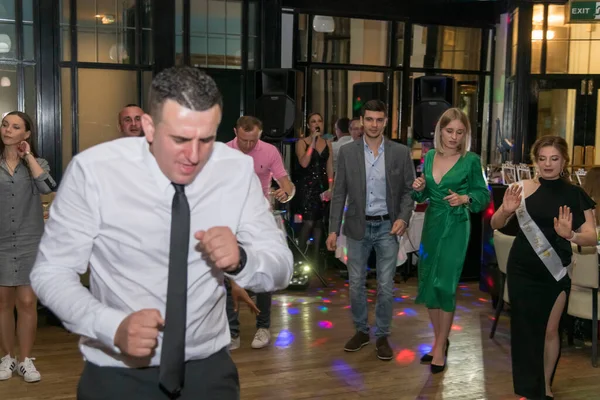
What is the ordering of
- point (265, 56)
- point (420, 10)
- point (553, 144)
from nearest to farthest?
point (553, 144), point (265, 56), point (420, 10)

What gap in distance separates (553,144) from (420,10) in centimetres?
674

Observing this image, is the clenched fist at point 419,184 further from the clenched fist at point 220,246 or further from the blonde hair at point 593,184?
the clenched fist at point 220,246

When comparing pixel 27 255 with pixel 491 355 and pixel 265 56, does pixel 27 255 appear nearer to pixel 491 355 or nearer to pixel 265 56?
pixel 491 355

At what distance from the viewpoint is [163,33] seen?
8.76 metres

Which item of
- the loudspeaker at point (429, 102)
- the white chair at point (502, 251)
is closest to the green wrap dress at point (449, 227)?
the white chair at point (502, 251)

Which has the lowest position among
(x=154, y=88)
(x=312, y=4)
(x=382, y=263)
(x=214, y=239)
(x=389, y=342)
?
(x=389, y=342)

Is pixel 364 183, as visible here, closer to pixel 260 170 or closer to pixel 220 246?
pixel 260 170

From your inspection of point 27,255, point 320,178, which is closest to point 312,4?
point 320,178

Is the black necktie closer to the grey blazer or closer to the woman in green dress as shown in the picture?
the woman in green dress

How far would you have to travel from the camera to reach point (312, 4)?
31.1ft

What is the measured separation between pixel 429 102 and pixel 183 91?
6.45m

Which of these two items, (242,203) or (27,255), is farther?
(27,255)

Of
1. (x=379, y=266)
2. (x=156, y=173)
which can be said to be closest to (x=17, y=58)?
(x=379, y=266)

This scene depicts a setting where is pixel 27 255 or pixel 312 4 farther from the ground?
pixel 312 4
